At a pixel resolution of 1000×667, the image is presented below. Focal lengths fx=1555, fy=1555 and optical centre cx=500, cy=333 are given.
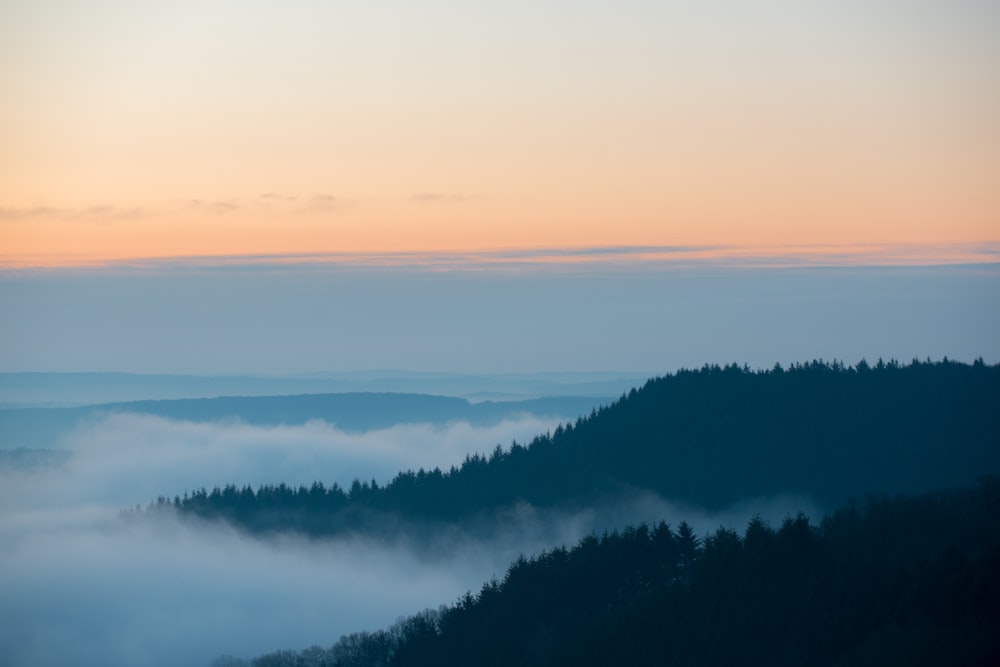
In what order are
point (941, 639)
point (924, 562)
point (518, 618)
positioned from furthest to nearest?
point (518, 618) → point (924, 562) → point (941, 639)

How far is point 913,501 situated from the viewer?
364 ft

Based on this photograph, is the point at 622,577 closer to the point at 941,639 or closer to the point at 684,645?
the point at 684,645

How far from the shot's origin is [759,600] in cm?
9244

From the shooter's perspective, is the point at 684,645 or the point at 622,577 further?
the point at 622,577

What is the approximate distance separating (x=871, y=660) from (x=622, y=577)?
29.0 meters

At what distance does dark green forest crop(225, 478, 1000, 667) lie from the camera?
82625 millimetres

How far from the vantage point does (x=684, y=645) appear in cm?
9050

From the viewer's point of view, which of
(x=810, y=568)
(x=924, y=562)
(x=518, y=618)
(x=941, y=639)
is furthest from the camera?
(x=518, y=618)

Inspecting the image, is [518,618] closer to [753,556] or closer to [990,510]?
[753,556]

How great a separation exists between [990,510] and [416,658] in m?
40.4

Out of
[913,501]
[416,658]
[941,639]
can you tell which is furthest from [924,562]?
[416,658]

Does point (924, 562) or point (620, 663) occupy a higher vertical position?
point (924, 562)

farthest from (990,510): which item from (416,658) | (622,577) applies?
(416,658)

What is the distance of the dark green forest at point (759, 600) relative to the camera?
82.6 metres
